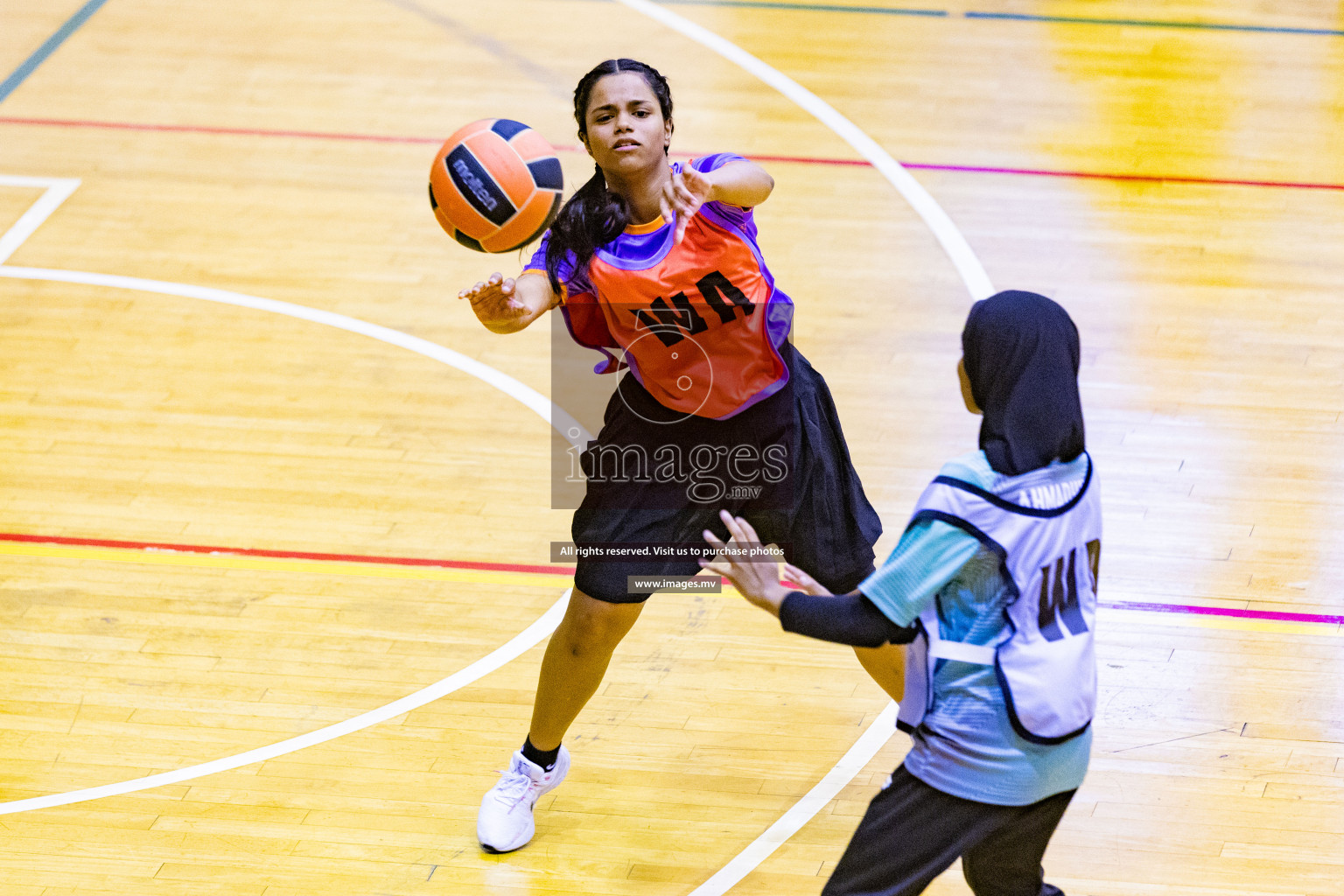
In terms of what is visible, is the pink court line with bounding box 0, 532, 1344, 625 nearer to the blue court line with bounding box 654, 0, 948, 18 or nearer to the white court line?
the white court line

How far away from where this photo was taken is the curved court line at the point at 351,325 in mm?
5883

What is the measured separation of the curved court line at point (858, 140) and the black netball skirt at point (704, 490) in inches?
120

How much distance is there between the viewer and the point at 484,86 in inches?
335

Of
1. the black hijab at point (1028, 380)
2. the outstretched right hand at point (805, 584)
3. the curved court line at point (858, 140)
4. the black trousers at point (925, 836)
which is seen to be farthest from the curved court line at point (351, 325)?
the black hijab at point (1028, 380)

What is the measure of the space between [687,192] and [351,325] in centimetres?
344

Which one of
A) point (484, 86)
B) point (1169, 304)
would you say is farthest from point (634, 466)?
point (484, 86)

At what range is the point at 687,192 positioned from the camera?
3.26 metres

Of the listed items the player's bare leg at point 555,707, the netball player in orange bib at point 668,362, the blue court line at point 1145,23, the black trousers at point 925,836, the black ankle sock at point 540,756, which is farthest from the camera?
the blue court line at point 1145,23

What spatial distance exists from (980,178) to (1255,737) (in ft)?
13.1

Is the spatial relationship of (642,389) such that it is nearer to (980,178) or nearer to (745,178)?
(745,178)

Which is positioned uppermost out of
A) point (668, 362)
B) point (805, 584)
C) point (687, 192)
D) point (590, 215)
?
point (687, 192)

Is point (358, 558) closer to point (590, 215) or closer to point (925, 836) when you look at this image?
point (590, 215)

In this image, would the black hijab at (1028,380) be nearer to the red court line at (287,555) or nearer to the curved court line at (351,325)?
the red court line at (287,555)

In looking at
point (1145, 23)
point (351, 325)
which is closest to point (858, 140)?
point (1145, 23)
